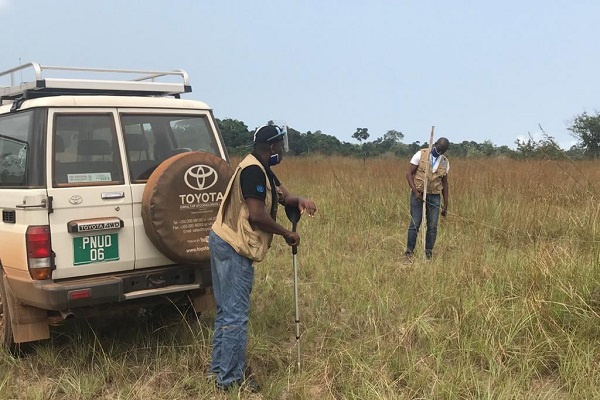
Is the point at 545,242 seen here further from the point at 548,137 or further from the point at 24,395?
the point at 24,395

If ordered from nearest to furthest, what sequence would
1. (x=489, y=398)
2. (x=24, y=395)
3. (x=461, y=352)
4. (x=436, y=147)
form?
(x=489, y=398) < (x=24, y=395) < (x=461, y=352) < (x=436, y=147)

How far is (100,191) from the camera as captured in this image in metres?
3.66

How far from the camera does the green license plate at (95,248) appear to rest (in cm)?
353

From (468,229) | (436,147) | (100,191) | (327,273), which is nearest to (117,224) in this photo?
(100,191)

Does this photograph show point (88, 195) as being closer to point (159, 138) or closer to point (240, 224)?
point (159, 138)

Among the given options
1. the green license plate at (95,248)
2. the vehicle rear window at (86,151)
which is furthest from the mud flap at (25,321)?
the vehicle rear window at (86,151)

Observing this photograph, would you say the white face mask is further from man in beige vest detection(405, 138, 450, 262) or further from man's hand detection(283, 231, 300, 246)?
man in beige vest detection(405, 138, 450, 262)

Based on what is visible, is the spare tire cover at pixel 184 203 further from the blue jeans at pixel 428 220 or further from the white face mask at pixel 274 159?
the blue jeans at pixel 428 220

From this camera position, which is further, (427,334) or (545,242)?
(545,242)

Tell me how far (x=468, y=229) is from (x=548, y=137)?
299 centimetres

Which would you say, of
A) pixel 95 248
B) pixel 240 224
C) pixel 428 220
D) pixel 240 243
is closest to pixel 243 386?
pixel 240 243

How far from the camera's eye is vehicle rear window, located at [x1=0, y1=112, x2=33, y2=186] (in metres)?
3.72

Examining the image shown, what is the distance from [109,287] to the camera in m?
3.54

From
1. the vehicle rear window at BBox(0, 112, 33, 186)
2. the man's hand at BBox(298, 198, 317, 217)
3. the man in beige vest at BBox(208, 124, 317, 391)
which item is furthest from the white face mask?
the vehicle rear window at BBox(0, 112, 33, 186)
